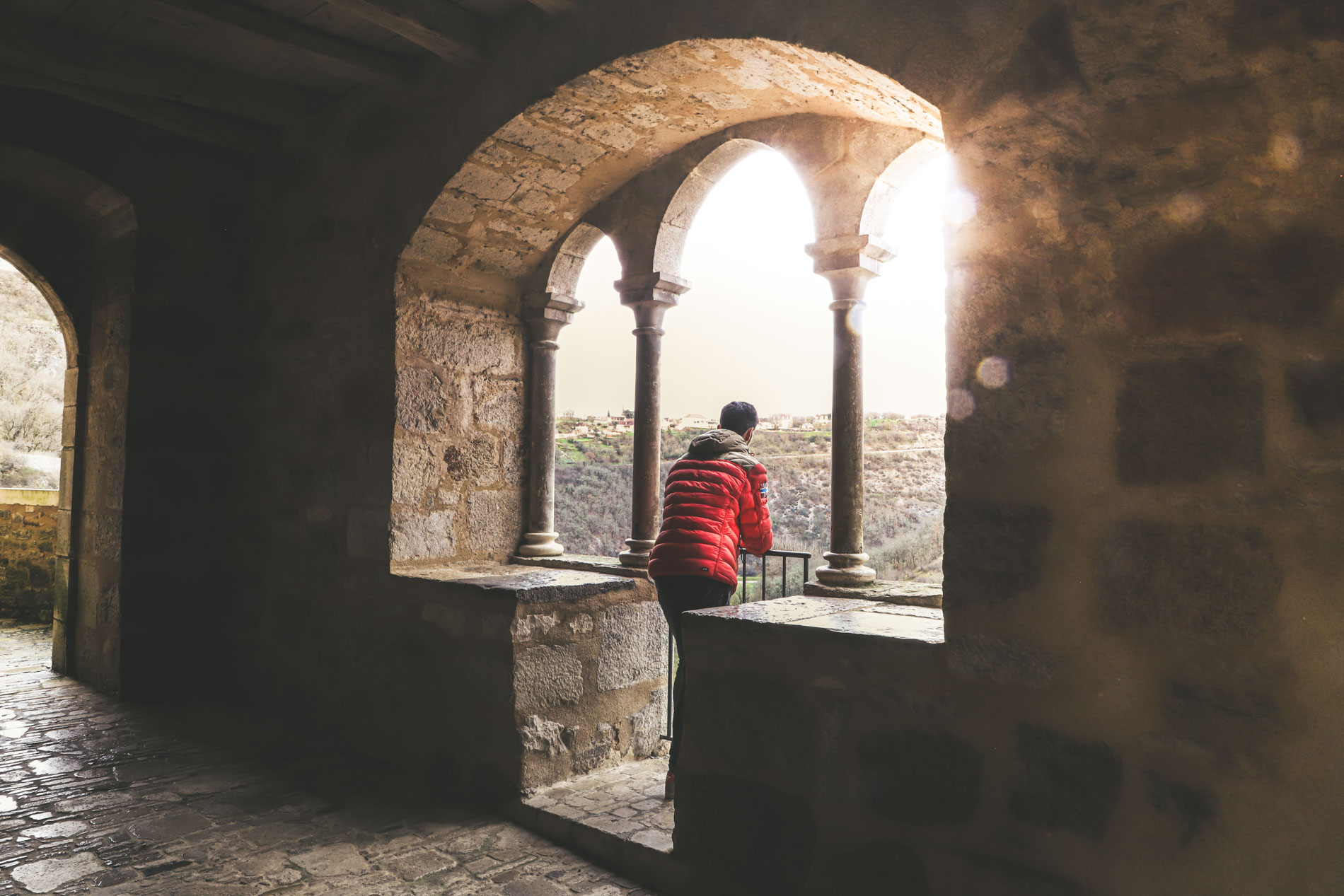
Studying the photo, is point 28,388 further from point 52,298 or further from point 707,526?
point 707,526

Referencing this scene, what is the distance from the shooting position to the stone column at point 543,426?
3264 millimetres

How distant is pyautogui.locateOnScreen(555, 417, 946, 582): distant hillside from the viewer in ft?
16.5

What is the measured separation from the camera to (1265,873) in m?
1.27

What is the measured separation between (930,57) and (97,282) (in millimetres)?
3779

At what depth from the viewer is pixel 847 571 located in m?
2.39

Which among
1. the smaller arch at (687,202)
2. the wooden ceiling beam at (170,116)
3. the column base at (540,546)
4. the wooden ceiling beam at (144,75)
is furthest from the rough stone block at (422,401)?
the wooden ceiling beam at (170,116)

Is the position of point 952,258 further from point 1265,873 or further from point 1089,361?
point 1265,873

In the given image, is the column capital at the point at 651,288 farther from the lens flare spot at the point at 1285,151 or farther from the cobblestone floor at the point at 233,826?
the lens flare spot at the point at 1285,151

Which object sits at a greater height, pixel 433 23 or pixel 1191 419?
pixel 433 23

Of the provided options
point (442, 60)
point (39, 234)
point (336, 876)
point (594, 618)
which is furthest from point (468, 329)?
point (39, 234)

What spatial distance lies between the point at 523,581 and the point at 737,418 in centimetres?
85

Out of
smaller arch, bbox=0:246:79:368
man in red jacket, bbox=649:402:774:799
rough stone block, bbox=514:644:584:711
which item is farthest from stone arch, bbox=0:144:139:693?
man in red jacket, bbox=649:402:774:799

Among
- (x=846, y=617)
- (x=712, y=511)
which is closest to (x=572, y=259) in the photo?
(x=712, y=511)

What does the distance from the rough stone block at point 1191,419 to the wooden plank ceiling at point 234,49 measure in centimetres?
177
